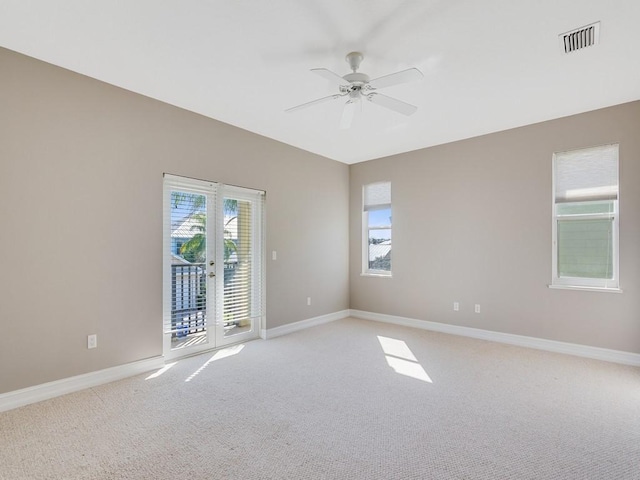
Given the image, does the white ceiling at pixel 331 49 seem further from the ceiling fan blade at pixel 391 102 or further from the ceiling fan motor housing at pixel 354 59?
the ceiling fan blade at pixel 391 102

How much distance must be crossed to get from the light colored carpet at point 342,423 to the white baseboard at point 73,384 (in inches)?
3.5

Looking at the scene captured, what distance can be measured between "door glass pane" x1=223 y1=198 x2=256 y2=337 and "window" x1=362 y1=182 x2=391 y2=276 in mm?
2220

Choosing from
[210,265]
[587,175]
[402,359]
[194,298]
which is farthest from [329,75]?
[587,175]

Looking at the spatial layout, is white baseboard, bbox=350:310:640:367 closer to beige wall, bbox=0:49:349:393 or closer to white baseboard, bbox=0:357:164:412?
beige wall, bbox=0:49:349:393

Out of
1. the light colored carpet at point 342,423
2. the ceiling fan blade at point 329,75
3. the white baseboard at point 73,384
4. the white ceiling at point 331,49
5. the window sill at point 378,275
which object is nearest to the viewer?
the light colored carpet at point 342,423

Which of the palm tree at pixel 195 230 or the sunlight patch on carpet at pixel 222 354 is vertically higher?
the palm tree at pixel 195 230

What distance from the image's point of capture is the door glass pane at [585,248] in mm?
3691

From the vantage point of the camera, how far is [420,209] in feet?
16.7

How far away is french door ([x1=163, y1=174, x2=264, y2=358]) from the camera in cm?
360

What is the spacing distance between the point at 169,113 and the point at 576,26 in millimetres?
3650

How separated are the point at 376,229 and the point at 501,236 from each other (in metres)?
1.97

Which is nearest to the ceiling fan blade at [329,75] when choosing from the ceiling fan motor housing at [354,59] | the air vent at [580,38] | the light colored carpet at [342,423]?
the ceiling fan motor housing at [354,59]

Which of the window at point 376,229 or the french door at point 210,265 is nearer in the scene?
the french door at point 210,265

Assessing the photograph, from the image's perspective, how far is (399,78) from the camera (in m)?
2.41
